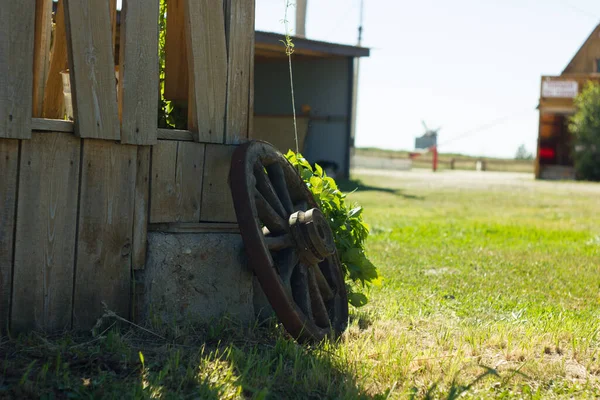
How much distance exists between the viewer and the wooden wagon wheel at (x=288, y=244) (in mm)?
3949

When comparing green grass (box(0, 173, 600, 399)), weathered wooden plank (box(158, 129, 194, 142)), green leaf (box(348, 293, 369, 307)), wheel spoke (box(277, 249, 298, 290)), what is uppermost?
weathered wooden plank (box(158, 129, 194, 142))

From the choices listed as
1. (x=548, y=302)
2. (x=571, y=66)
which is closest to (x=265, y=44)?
(x=548, y=302)

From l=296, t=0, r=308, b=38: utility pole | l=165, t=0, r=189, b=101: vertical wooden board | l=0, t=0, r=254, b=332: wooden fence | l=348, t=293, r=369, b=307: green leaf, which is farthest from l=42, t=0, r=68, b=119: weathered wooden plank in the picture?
l=296, t=0, r=308, b=38: utility pole

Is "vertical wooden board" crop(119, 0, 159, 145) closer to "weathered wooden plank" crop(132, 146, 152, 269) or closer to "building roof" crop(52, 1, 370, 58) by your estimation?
"weathered wooden plank" crop(132, 146, 152, 269)

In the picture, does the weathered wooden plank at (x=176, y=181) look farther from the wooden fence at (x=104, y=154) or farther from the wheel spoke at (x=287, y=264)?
the wheel spoke at (x=287, y=264)

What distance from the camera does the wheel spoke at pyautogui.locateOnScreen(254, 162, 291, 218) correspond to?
4.36 meters

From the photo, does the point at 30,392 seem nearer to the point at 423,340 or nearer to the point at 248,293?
the point at 248,293

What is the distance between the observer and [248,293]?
457 centimetres

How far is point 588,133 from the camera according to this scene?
101 ft

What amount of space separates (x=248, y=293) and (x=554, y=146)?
103 feet

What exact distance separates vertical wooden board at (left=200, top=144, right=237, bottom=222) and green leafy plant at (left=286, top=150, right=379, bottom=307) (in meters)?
0.59

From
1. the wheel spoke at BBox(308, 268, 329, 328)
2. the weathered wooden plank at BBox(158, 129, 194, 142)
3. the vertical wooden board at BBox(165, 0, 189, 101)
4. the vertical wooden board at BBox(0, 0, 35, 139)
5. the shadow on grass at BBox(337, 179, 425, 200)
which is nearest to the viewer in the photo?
the vertical wooden board at BBox(0, 0, 35, 139)

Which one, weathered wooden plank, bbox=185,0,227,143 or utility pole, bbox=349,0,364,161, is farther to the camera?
utility pole, bbox=349,0,364,161

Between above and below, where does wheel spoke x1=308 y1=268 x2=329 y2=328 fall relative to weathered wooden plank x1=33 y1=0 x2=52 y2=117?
below
